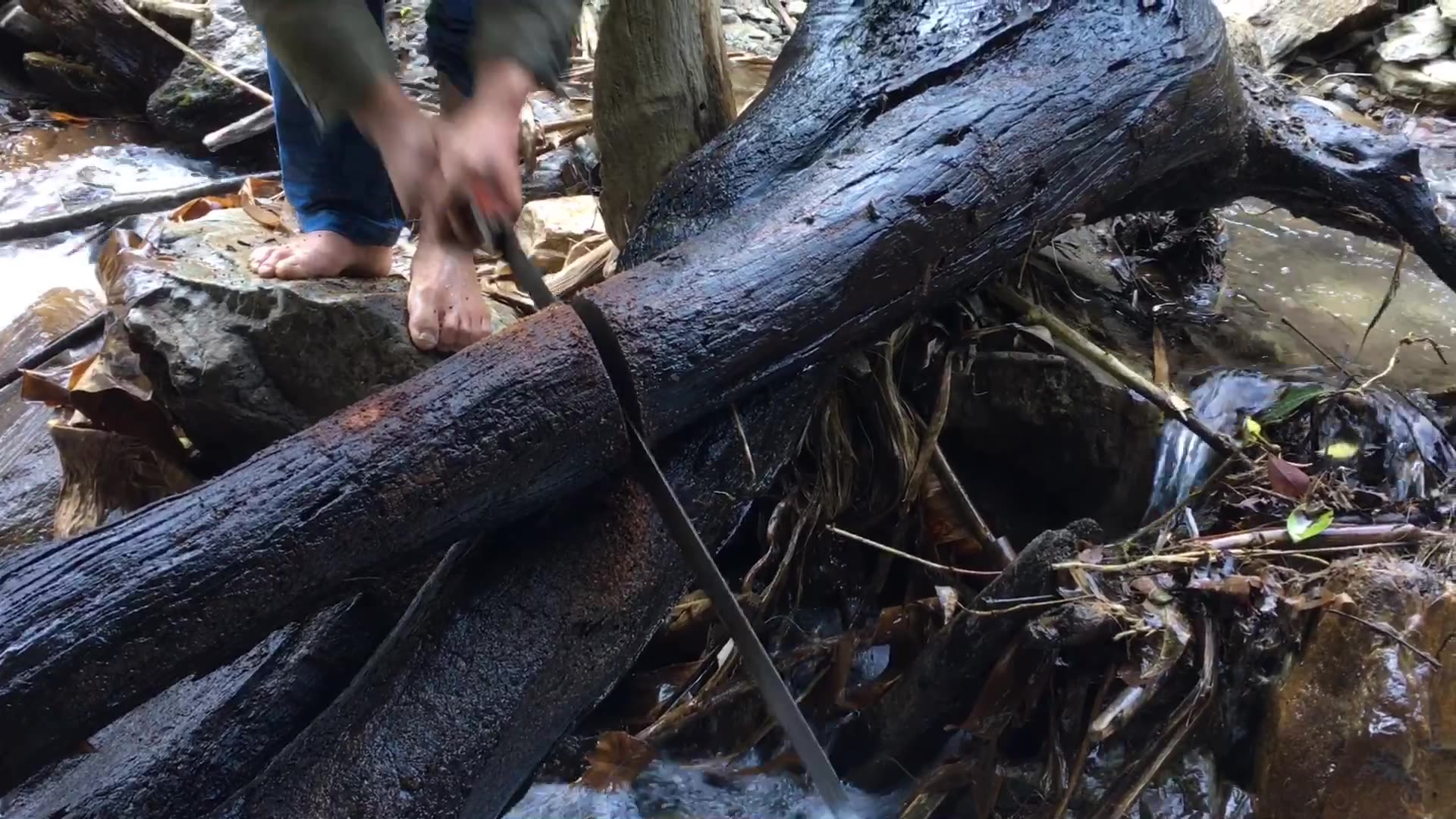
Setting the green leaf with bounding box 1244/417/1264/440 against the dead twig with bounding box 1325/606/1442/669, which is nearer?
the dead twig with bounding box 1325/606/1442/669

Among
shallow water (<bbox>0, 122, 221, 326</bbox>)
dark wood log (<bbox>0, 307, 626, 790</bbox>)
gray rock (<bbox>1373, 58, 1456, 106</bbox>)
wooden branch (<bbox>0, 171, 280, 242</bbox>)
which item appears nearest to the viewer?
dark wood log (<bbox>0, 307, 626, 790</bbox>)

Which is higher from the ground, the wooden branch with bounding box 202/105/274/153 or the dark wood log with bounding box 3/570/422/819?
the wooden branch with bounding box 202/105/274/153

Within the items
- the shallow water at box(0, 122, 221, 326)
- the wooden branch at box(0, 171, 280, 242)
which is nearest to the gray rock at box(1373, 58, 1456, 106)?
the wooden branch at box(0, 171, 280, 242)

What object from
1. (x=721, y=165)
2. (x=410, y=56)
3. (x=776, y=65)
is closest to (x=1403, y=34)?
(x=776, y=65)

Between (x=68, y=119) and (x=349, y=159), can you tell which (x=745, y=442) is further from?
(x=68, y=119)

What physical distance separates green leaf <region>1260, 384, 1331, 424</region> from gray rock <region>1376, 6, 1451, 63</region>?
330cm

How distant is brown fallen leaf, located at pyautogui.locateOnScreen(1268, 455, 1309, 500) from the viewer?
7.53ft

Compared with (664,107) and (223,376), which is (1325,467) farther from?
(223,376)

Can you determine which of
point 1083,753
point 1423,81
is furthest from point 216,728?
point 1423,81

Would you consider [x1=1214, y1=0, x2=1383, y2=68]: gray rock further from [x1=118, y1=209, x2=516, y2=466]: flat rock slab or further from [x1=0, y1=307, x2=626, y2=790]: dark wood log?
[x1=0, y1=307, x2=626, y2=790]: dark wood log

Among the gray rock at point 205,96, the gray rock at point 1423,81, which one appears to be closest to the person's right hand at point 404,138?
the gray rock at point 205,96

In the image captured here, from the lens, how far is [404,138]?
1640mm

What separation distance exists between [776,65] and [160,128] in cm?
374

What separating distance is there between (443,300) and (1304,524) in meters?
1.99
